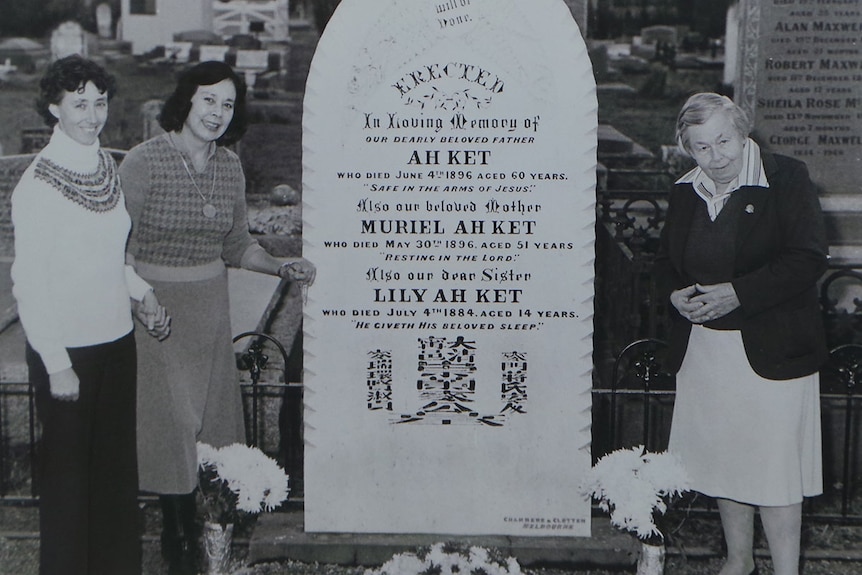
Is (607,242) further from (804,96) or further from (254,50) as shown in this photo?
(254,50)

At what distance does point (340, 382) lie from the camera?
13.2 feet

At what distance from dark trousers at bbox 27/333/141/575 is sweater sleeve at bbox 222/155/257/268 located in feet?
1.67

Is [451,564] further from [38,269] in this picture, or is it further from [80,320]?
[38,269]

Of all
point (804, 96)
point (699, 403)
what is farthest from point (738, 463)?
point (804, 96)

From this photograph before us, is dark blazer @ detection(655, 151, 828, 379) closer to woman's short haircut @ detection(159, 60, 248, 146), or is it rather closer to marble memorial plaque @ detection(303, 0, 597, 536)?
marble memorial plaque @ detection(303, 0, 597, 536)

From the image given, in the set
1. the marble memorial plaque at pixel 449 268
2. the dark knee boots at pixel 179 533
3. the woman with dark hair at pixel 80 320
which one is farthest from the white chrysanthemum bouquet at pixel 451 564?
the woman with dark hair at pixel 80 320

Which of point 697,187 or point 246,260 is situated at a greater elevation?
point 697,187

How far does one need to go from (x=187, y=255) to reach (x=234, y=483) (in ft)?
2.90

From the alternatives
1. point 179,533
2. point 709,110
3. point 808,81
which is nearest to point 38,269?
point 179,533

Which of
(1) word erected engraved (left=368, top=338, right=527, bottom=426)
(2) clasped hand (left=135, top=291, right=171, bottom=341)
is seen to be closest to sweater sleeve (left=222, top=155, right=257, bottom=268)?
(2) clasped hand (left=135, top=291, right=171, bottom=341)

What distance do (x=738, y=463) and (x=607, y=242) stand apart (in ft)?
6.83

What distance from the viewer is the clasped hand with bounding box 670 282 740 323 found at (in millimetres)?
3561

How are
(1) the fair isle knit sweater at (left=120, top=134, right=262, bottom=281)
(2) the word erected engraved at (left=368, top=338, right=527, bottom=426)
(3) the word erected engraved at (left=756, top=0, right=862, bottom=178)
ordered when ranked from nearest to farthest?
(1) the fair isle knit sweater at (left=120, top=134, right=262, bottom=281), (2) the word erected engraved at (left=368, top=338, right=527, bottom=426), (3) the word erected engraved at (left=756, top=0, right=862, bottom=178)

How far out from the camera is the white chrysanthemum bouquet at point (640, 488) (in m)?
3.62
